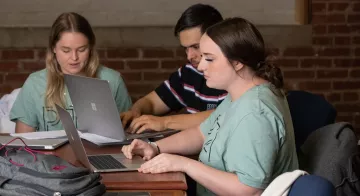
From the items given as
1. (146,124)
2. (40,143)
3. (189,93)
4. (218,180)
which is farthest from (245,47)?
(189,93)

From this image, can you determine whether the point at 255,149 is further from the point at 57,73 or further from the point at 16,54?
the point at 16,54

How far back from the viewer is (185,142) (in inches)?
102

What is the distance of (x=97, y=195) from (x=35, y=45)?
2.63 meters

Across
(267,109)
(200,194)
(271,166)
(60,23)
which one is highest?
(60,23)

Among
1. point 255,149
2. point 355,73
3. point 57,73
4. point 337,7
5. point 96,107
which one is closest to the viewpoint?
point 255,149

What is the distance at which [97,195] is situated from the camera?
1772 millimetres

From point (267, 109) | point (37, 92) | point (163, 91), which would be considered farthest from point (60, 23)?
point (267, 109)

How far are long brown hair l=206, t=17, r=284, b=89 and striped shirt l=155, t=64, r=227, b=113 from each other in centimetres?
81

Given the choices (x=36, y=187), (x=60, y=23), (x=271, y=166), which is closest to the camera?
(x=36, y=187)

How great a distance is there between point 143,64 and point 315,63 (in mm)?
1119

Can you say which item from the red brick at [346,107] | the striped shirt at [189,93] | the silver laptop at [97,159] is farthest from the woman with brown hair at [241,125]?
the red brick at [346,107]

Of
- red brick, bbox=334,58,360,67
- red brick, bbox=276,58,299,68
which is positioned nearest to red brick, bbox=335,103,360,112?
red brick, bbox=334,58,360,67

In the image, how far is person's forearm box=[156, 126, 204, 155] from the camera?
256cm

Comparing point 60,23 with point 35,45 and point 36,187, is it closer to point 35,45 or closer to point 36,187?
point 35,45
